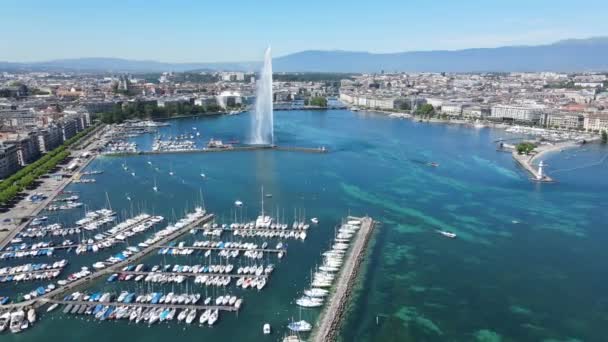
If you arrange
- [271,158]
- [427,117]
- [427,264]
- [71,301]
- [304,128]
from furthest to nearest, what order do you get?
1. [427,117]
2. [304,128]
3. [271,158]
4. [427,264]
5. [71,301]

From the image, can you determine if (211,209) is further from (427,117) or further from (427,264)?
(427,117)

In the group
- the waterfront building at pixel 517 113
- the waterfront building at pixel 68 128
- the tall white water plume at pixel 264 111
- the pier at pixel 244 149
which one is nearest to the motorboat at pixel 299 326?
the pier at pixel 244 149

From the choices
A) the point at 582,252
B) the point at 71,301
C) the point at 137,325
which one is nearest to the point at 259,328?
the point at 137,325

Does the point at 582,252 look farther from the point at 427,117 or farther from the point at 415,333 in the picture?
the point at 427,117

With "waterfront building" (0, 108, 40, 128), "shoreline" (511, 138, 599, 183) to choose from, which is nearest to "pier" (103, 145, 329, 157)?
"waterfront building" (0, 108, 40, 128)

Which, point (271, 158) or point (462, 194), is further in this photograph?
point (271, 158)

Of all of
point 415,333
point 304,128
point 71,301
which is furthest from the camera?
point 304,128

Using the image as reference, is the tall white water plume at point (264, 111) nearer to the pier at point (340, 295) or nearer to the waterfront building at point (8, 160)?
the waterfront building at point (8, 160)

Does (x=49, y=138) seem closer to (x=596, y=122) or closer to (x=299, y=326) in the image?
(x=299, y=326)
